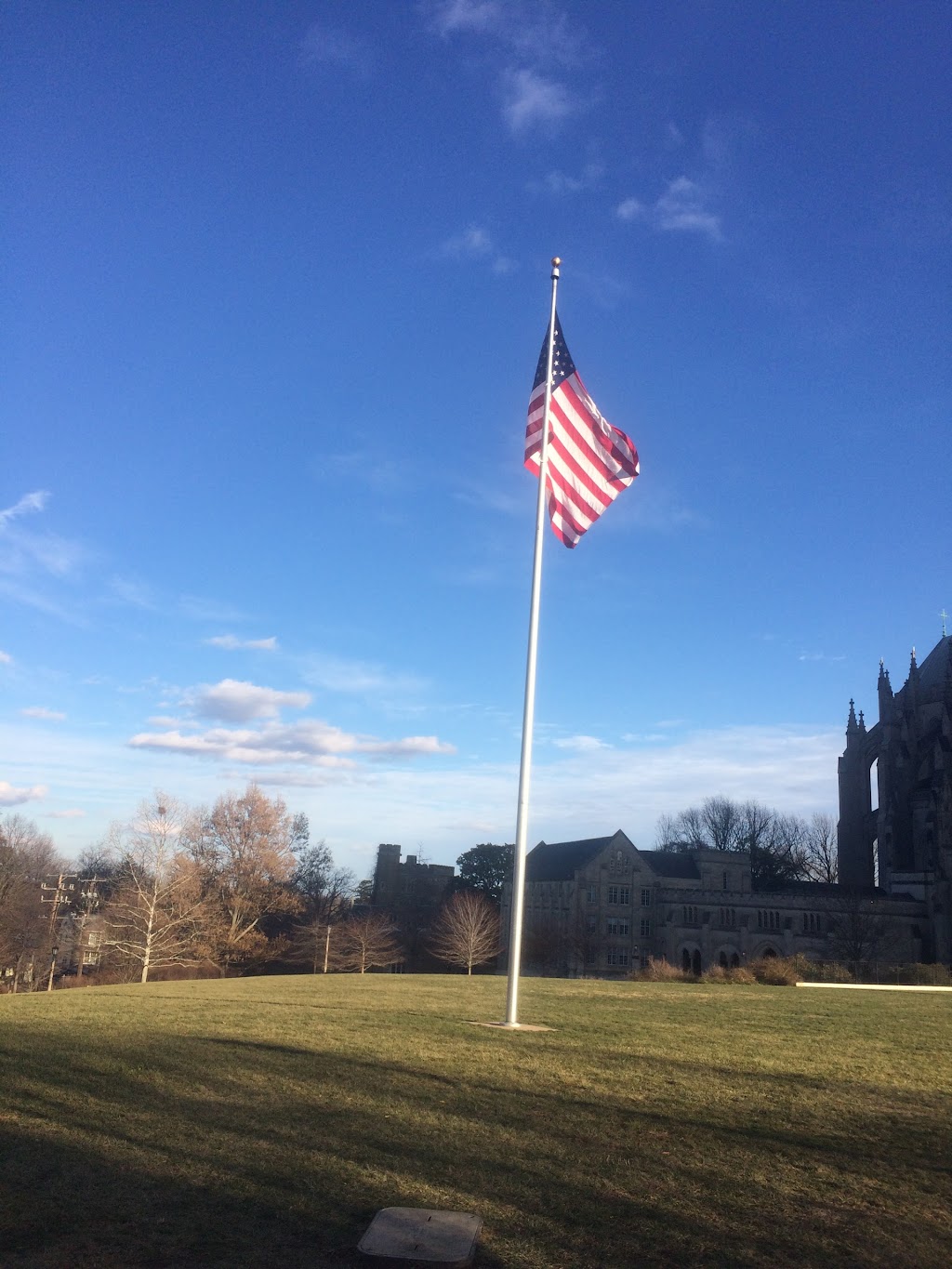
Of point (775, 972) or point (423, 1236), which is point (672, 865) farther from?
point (423, 1236)

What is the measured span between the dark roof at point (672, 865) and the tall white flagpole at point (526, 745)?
7058 cm

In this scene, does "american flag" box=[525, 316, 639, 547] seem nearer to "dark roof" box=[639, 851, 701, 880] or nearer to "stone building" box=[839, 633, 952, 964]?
"stone building" box=[839, 633, 952, 964]

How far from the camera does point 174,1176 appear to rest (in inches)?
222

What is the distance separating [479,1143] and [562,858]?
264 ft

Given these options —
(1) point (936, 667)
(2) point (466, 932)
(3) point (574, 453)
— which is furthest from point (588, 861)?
(3) point (574, 453)

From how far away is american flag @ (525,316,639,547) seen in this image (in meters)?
15.4

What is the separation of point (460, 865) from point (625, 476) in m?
84.7

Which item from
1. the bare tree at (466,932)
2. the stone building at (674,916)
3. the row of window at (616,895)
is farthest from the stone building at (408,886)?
the row of window at (616,895)

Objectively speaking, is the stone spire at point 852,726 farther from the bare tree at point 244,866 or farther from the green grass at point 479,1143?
the green grass at point 479,1143

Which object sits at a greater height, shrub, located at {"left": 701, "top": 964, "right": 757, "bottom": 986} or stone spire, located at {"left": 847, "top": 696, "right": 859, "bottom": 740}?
stone spire, located at {"left": 847, "top": 696, "right": 859, "bottom": 740}

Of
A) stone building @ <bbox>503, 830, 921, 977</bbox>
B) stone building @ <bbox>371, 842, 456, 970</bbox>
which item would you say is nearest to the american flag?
stone building @ <bbox>503, 830, 921, 977</bbox>

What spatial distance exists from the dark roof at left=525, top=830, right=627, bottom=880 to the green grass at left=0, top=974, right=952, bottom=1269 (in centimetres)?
6845

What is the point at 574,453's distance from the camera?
15.5 meters

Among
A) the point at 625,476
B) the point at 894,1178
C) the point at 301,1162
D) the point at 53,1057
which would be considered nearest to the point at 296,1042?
the point at 53,1057
